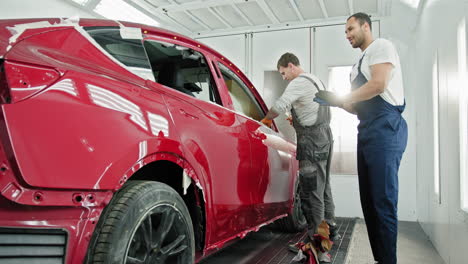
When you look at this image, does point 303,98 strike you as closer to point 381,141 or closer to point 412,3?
point 381,141

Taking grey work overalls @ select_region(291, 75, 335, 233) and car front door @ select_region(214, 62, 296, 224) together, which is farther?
grey work overalls @ select_region(291, 75, 335, 233)

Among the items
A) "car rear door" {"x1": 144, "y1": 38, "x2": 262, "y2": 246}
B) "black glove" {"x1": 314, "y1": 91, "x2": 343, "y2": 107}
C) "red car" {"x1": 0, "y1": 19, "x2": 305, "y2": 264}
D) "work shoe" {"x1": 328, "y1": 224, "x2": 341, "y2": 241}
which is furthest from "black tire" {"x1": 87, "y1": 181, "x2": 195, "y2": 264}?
"work shoe" {"x1": 328, "y1": 224, "x2": 341, "y2": 241}

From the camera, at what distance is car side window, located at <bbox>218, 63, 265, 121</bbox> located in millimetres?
2639

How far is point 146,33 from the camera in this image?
6.11 feet

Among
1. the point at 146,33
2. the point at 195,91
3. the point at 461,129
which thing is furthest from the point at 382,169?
the point at 146,33

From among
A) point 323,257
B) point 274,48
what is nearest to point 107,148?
point 323,257

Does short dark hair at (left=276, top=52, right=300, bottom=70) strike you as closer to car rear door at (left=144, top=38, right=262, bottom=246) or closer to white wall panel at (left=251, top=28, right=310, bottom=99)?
car rear door at (left=144, top=38, right=262, bottom=246)

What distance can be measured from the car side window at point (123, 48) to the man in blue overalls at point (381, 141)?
1.22m

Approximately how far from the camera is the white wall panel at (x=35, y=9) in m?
3.62

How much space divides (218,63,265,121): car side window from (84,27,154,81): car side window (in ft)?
3.07

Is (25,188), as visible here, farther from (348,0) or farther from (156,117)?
(348,0)

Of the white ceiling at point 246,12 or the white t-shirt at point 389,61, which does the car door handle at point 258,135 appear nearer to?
the white t-shirt at point 389,61

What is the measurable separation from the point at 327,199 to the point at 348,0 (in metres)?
2.97

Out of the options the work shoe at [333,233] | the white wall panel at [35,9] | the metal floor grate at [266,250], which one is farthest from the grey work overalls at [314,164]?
the white wall panel at [35,9]
